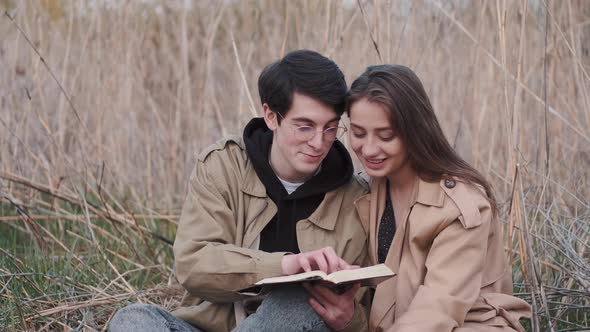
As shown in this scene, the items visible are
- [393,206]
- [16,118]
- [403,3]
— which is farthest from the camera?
[16,118]

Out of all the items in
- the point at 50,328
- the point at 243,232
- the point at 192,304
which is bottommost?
the point at 50,328

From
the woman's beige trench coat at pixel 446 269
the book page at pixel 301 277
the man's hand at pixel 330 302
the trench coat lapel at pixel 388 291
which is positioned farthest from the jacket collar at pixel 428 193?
the book page at pixel 301 277

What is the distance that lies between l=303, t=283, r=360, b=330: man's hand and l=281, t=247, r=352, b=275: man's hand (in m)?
0.06

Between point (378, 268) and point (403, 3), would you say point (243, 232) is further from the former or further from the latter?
point (403, 3)

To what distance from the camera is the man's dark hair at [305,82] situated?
247 centimetres

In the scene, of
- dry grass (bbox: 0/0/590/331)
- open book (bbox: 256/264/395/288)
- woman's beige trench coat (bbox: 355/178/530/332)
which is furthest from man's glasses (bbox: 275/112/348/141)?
dry grass (bbox: 0/0/590/331)

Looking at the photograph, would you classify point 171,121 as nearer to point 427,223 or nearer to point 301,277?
point 427,223

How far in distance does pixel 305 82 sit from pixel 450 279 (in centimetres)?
66

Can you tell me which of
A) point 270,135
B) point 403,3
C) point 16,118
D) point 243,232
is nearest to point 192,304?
point 243,232

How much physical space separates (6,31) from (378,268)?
9.77 ft

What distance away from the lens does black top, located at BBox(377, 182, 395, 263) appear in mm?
2570

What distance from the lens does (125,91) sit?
177 inches

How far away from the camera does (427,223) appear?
7.83ft

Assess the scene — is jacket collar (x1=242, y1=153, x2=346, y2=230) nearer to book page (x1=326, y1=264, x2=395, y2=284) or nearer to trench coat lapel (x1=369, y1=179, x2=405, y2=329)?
trench coat lapel (x1=369, y1=179, x2=405, y2=329)
